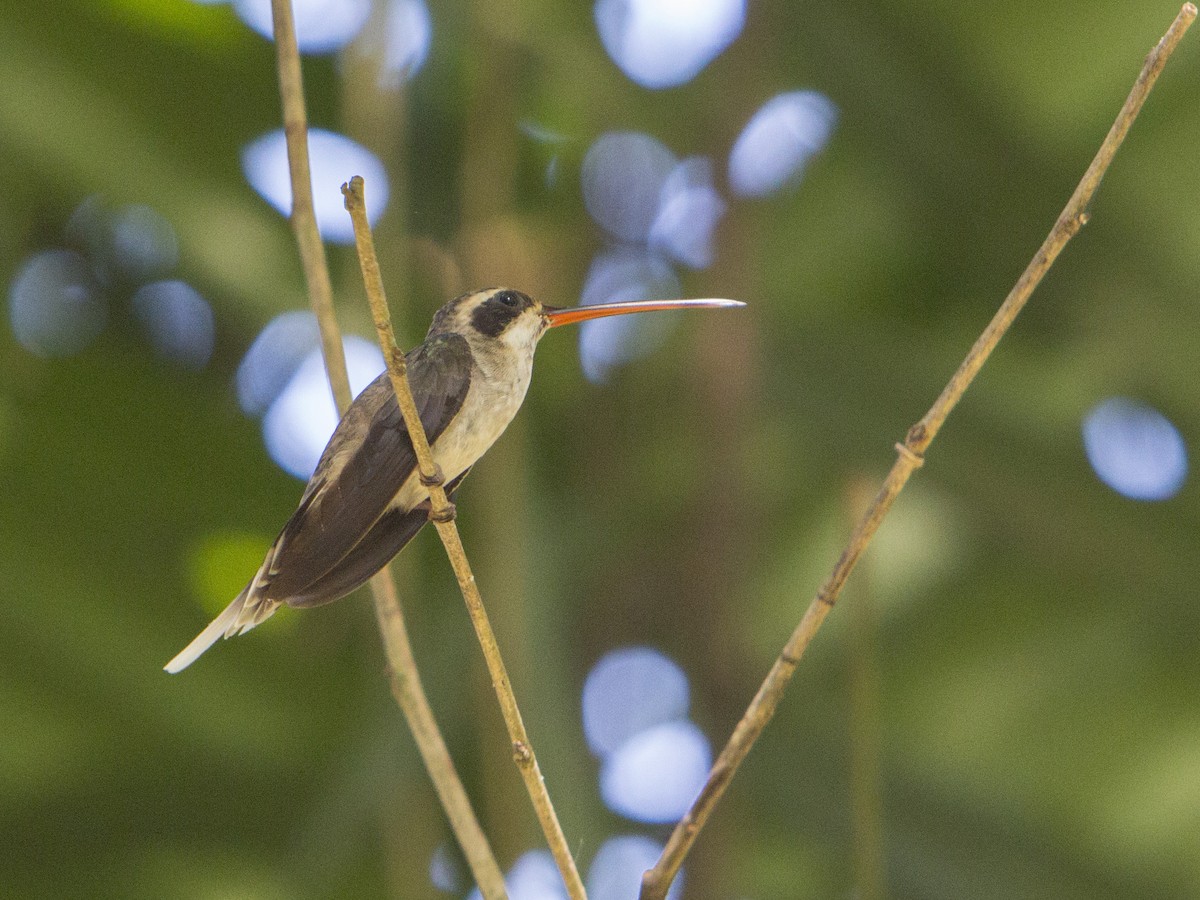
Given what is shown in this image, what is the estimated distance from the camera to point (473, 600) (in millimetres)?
1408

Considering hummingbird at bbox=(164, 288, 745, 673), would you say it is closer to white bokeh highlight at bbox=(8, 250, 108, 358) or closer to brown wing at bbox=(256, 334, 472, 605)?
brown wing at bbox=(256, 334, 472, 605)

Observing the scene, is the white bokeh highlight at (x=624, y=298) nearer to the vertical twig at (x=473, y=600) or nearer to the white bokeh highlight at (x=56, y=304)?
the white bokeh highlight at (x=56, y=304)

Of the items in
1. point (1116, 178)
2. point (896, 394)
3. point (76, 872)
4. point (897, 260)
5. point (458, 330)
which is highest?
point (897, 260)

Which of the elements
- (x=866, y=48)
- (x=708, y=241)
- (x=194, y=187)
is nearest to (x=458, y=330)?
(x=708, y=241)

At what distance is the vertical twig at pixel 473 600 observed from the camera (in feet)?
4.22

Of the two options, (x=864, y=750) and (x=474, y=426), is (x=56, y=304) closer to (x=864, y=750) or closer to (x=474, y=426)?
(x=474, y=426)

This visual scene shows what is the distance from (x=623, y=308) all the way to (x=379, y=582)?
525 millimetres

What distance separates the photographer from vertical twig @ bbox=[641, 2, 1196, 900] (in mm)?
1274

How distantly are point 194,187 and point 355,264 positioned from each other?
52cm

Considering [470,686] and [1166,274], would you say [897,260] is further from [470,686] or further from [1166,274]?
[470,686]

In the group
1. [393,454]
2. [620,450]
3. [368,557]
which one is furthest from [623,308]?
[620,450]

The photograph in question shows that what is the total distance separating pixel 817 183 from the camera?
3.67 m

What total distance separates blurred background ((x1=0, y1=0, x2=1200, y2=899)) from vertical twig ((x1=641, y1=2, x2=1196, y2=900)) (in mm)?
739

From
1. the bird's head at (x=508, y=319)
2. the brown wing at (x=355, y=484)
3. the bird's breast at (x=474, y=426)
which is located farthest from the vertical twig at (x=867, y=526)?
the bird's head at (x=508, y=319)
